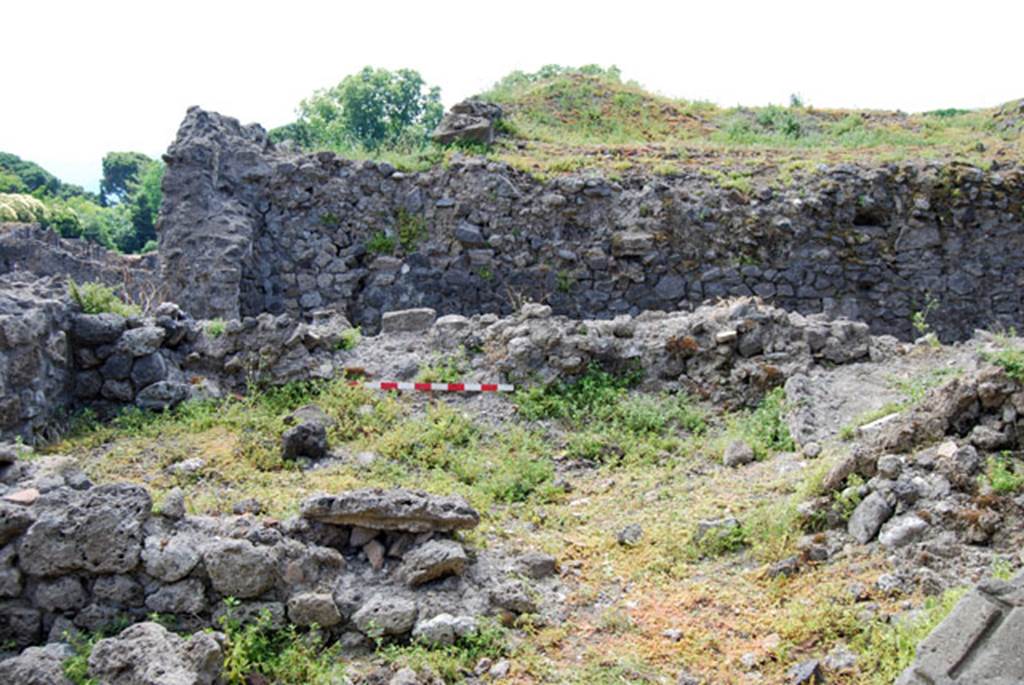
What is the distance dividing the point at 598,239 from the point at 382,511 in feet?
28.2

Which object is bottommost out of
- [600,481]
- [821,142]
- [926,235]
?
[600,481]

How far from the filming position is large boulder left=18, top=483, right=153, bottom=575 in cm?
445

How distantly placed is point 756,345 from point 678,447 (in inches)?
65.2

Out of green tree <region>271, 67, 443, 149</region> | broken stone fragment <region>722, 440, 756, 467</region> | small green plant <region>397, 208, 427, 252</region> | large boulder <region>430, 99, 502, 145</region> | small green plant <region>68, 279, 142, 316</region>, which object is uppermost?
green tree <region>271, 67, 443, 149</region>

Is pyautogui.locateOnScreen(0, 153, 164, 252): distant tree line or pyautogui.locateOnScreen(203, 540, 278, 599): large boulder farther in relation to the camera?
pyautogui.locateOnScreen(0, 153, 164, 252): distant tree line

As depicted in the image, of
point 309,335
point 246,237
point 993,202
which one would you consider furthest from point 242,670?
point 993,202

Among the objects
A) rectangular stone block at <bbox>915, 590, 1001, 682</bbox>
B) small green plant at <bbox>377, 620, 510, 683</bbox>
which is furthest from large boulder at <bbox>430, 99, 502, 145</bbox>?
rectangular stone block at <bbox>915, 590, 1001, 682</bbox>

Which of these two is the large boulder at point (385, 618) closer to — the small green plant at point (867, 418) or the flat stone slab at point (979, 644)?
the flat stone slab at point (979, 644)

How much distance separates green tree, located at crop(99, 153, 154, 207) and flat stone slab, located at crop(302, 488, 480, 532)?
45088 millimetres

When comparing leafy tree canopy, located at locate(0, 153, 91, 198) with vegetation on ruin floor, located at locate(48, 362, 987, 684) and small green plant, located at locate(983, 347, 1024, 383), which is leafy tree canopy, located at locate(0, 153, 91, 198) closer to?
vegetation on ruin floor, located at locate(48, 362, 987, 684)

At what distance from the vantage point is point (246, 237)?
1264 centimetres

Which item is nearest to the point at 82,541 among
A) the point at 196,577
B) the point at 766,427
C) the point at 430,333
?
the point at 196,577

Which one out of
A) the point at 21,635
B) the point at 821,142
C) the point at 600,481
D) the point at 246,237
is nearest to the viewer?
the point at 21,635

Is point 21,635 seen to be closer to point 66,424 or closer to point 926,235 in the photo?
point 66,424
